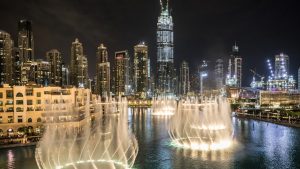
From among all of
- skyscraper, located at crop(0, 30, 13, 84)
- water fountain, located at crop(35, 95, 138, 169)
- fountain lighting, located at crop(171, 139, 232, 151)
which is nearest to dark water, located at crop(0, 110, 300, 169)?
fountain lighting, located at crop(171, 139, 232, 151)

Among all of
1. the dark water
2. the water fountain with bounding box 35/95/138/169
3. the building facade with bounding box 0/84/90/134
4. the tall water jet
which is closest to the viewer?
the dark water

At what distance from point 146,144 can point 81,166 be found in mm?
13383

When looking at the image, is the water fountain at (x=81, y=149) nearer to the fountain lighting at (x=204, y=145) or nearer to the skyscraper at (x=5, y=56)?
the fountain lighting at (x=204, y=145)

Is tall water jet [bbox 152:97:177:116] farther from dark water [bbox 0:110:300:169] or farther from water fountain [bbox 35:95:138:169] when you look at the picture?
dark water [bbox 0:110:300:169]

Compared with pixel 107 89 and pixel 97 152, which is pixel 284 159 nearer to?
pixel 97 152

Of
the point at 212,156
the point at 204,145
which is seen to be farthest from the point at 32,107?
the point at 212,156

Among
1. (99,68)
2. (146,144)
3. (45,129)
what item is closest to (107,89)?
(99,68)

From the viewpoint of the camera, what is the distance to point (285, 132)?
179ft

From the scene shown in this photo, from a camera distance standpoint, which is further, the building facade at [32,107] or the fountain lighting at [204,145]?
the building facade at [32,107]

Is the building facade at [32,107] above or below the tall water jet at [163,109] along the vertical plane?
above

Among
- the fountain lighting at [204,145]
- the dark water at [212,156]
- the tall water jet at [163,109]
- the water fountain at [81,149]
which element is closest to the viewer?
the dark water at [212,156]

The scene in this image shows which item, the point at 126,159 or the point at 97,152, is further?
the point at 97,152

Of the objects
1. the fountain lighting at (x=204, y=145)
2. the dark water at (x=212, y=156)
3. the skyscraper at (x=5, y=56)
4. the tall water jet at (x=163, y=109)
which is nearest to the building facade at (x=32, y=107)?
the dark water at (x=212, y=156)

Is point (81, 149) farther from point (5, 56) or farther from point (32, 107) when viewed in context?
point (5, 56)
